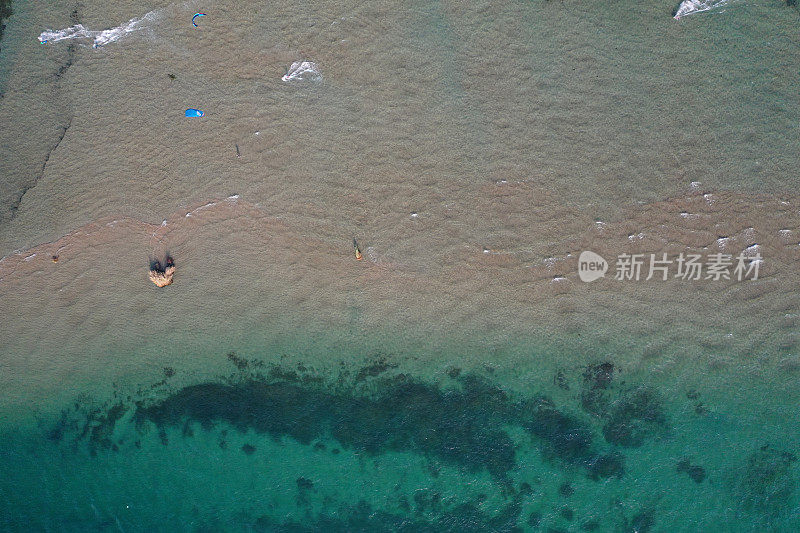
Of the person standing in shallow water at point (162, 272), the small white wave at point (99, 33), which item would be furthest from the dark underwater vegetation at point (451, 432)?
the small white wave at point (99, 33)

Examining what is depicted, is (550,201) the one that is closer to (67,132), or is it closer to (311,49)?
(311,49)

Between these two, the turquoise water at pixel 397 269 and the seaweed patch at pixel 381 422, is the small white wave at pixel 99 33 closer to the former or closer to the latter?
the turquoise water at pixel 397 269

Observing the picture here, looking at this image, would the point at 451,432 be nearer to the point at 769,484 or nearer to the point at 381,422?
the point at 381,422

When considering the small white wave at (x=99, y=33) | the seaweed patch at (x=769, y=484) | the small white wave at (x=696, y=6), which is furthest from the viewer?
the small white wave at (x=99, y=33)

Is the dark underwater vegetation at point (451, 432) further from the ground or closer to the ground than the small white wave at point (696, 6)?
closer to the ground

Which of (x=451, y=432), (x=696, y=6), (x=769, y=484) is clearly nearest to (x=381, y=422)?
(x=451, y=432)

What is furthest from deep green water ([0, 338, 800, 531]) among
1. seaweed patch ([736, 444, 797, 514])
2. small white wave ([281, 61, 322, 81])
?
small white wave ([281, 61, 322, 81])
